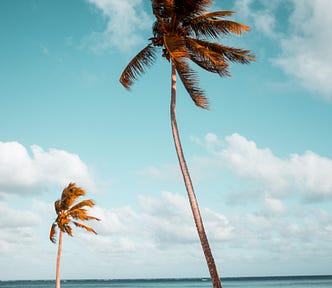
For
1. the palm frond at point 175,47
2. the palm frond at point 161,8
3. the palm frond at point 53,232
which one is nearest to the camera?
the palm frond at point 175,47

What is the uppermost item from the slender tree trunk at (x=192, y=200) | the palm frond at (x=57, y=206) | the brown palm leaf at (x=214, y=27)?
the brown palm leaf at (x=214, y=27)

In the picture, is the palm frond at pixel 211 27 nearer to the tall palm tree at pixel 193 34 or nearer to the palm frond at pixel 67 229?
the tall palm tree at pixel 193 34

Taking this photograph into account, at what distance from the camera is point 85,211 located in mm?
29266

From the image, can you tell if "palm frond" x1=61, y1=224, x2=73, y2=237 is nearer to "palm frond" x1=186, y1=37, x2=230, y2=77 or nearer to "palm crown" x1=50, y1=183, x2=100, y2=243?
"palm crown" x1=50, y1=183, x2=100, y2=243

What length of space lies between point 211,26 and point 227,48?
3.24 ft

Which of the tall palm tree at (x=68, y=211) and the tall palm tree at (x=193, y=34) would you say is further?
the tall palm tree at (x=68, y=211)

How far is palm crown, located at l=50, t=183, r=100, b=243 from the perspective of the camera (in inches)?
1136

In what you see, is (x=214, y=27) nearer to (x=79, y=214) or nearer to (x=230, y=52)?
(x=230, y=52)

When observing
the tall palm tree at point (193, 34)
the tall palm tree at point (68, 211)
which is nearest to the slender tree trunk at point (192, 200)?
the tall palm tree at point (193, 34)

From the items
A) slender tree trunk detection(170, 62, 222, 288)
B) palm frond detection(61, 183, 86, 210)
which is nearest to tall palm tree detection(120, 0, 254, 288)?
slender tree trunk detection(170, 62, 222, 288)

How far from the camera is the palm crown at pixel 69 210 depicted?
28844 millimetres

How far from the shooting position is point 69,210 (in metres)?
29.2

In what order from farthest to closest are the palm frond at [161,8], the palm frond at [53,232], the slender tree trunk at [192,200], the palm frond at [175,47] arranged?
the palm frond at [53,232] < the palm frond at [161,8] < the palm frond at [175,47] < the slender tree trunk at [192,200]

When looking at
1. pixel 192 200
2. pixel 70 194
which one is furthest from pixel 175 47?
pixel 70 194
